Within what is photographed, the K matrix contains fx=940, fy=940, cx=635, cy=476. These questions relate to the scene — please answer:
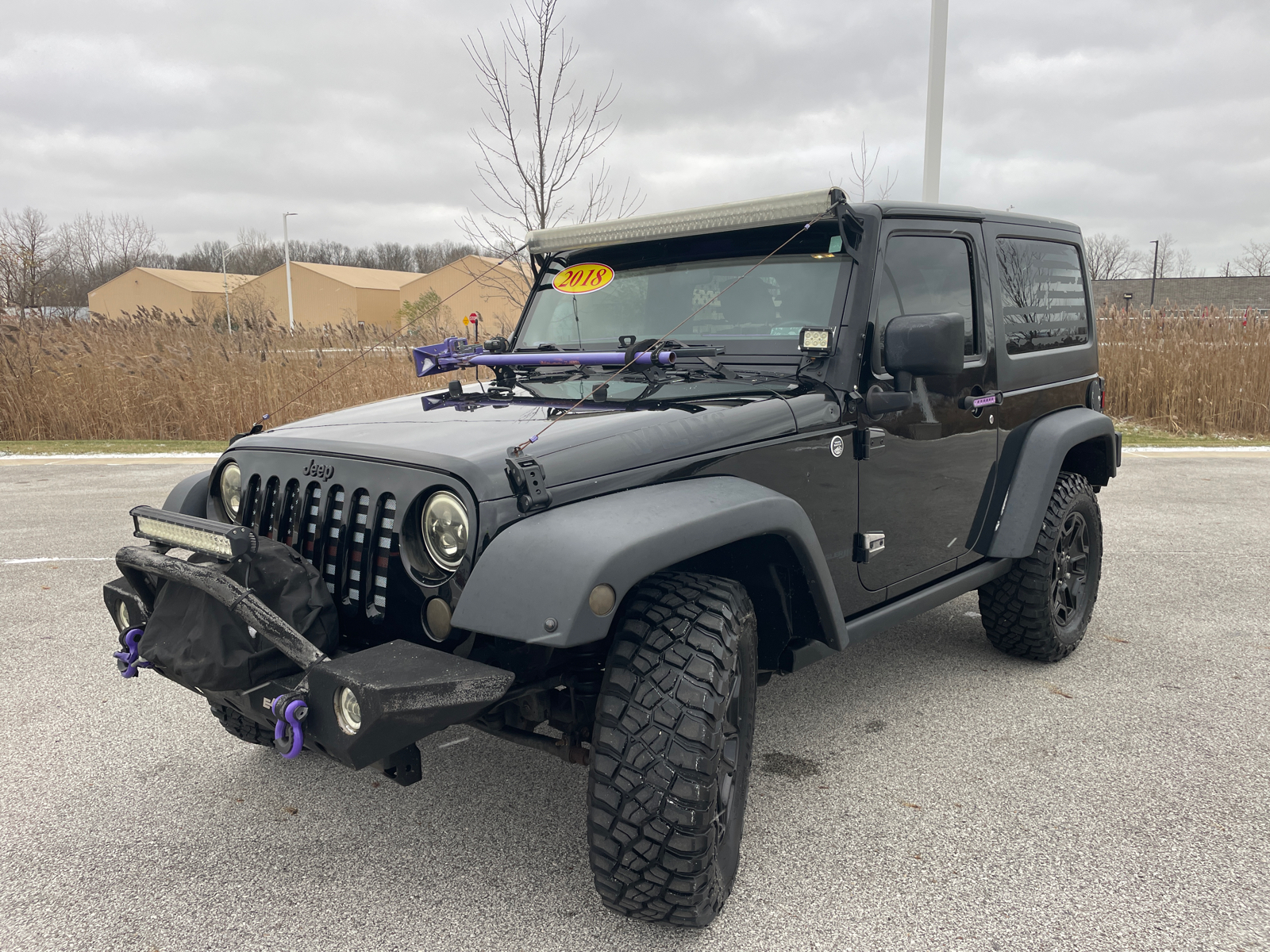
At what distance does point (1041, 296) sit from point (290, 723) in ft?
12.2

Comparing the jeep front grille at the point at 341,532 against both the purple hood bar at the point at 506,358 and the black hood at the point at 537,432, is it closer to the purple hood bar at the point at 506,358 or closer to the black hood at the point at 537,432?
the black hood at the point at 537,432

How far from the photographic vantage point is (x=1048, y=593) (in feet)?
13.6

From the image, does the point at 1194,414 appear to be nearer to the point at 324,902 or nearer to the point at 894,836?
the point at 894,836

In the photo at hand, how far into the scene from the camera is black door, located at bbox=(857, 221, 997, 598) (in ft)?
10.8

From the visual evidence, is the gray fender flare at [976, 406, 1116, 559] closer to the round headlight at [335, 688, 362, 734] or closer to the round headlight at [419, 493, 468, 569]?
the round headlight at [419, 493, 468, 569]

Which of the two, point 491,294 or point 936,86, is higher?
point 936,86

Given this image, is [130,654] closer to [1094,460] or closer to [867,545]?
[867,545]

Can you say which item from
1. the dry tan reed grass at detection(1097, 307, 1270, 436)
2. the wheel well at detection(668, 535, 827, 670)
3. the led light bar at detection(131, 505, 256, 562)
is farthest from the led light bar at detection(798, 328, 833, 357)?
the dry tan reed grass at detection(1097, 307, 1270, 436)

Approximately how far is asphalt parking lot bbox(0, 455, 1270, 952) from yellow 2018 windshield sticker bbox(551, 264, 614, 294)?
1.81 meters

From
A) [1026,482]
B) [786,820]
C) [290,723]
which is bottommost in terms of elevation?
[786,820]

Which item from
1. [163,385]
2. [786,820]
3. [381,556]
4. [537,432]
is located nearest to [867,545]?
[786,820]

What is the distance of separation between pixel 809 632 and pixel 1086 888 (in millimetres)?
1012

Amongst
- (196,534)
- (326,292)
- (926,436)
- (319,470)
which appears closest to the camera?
(196,534)

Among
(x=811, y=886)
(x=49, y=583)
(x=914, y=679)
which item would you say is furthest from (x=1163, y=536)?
(x=49, y=583)
